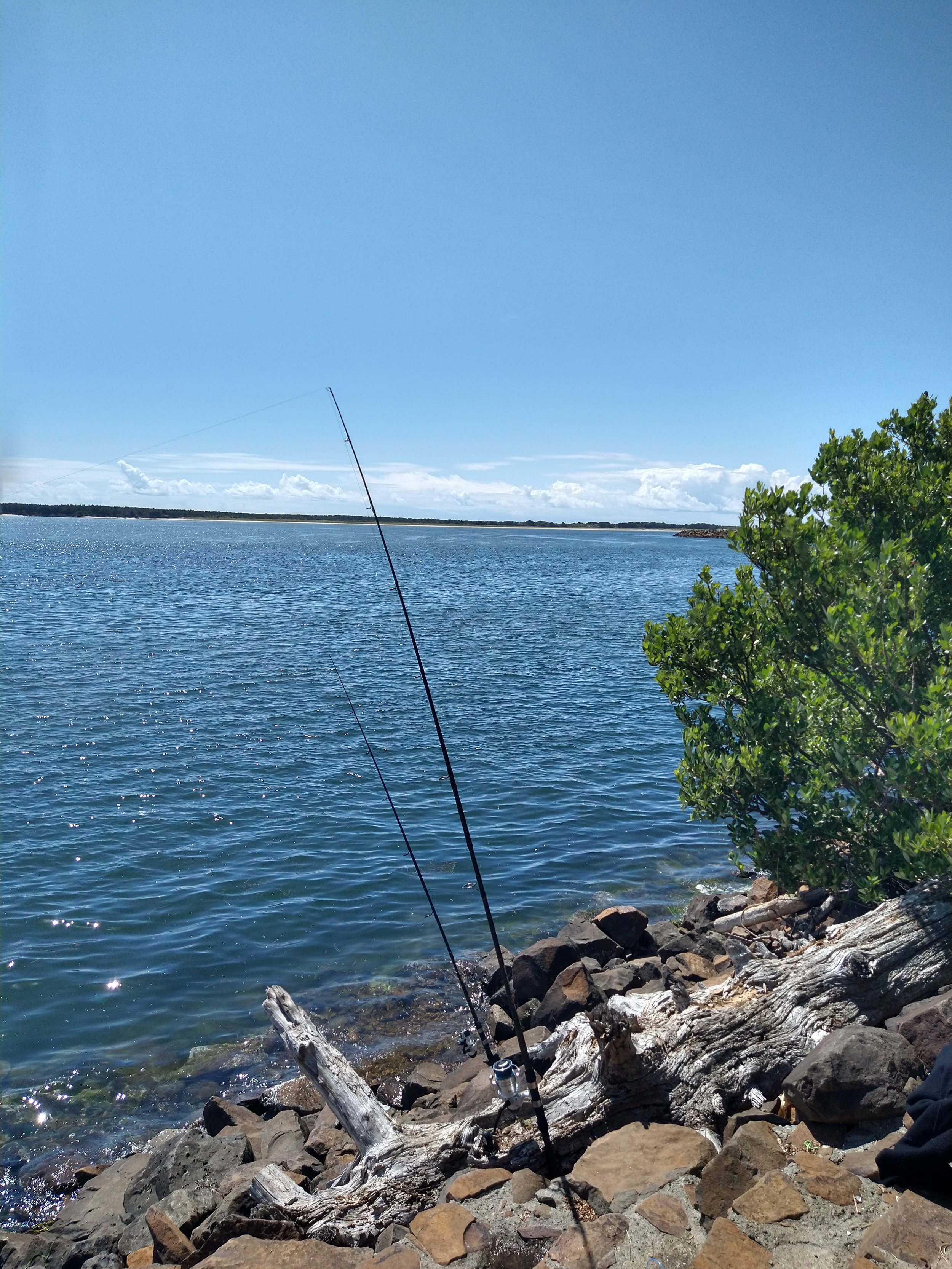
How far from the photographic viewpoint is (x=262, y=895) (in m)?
14.0

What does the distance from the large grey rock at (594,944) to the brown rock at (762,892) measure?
2234 mm

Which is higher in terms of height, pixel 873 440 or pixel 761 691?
pixel 873 440

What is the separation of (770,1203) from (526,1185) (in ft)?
5.85

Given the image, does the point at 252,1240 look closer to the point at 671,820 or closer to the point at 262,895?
the point at 262,895

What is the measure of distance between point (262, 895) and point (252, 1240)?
833 centimetres

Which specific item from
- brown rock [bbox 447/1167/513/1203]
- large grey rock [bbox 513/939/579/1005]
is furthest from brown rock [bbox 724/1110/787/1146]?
large grey rock [bbox 513/939/579/1005]

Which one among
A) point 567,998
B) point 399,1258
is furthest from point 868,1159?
point 567,998

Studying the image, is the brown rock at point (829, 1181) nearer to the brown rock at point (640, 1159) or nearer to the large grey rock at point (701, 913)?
the brown rock at point (640, 1159)

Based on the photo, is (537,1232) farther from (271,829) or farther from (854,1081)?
(271,829)

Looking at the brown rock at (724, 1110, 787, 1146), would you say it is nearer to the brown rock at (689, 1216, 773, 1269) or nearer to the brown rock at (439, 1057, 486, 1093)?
the brown rock at (689, 1216, 773, 1269)

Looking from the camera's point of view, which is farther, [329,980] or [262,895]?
[262,895]

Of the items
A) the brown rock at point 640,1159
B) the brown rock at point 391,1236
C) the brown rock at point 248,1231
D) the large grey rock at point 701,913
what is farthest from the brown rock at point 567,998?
the brown rock at point 248,1231

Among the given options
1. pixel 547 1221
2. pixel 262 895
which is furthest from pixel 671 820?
pixel 547 1221

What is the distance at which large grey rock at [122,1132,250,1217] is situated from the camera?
288 inches
